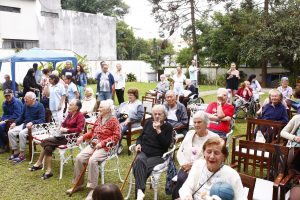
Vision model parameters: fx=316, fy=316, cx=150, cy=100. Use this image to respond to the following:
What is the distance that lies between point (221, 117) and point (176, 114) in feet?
2.63

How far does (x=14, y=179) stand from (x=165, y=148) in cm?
262

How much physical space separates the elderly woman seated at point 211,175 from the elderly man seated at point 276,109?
9.50 ft

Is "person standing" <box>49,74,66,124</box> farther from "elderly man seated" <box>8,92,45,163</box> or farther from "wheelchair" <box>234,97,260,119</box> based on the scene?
"wheelchair" <box>234,97,260,119</box>

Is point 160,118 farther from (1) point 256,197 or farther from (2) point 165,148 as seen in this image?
(1) point 256,197

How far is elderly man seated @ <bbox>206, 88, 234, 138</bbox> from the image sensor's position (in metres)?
5.11

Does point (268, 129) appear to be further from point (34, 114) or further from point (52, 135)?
point (34, 114)

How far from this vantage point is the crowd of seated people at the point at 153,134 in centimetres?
286

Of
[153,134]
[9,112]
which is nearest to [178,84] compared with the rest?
[9,112]

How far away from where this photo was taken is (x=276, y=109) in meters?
5.39

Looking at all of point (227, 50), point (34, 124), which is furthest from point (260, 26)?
point (34, 124)

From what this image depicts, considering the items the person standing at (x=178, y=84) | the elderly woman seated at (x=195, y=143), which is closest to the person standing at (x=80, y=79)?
the person standing at (x=178, y=84)

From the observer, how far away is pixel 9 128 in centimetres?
621

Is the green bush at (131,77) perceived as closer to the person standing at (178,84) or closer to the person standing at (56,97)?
the person standing at (178,84)

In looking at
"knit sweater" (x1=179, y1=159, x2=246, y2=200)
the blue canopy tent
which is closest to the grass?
"knit sweater" (x1=179, y1=159, x2=246, y2=200)
